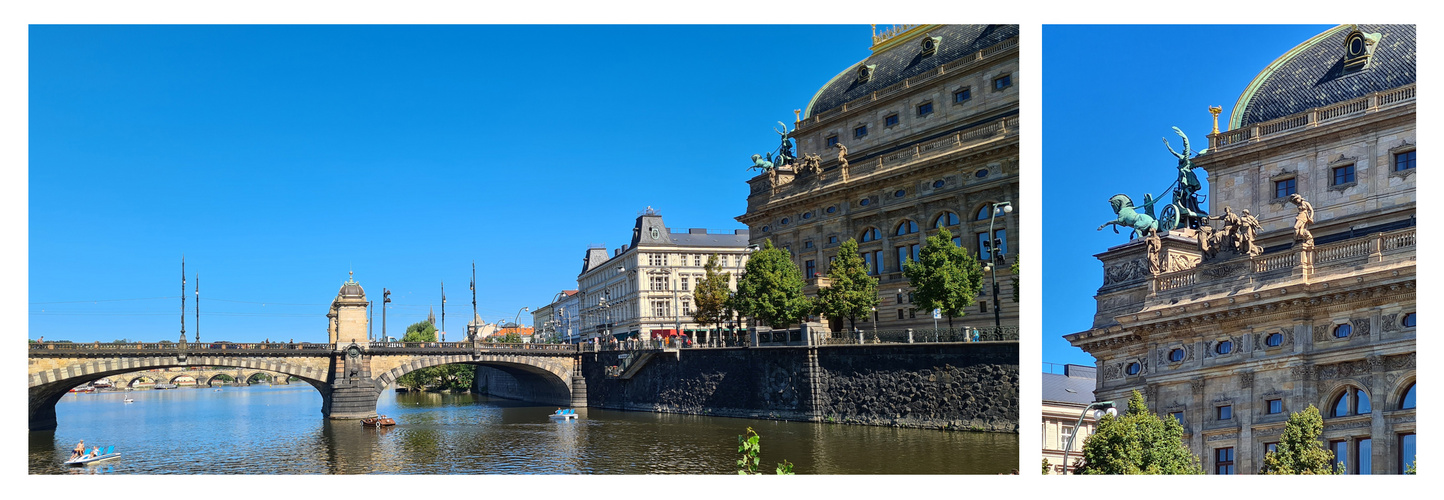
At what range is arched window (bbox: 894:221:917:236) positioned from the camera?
2506 inches

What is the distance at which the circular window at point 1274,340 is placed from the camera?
3970cm

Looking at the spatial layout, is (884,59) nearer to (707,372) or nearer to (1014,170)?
(1014,170)

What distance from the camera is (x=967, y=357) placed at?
2056 inches

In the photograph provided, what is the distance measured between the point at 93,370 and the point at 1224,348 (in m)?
51.1

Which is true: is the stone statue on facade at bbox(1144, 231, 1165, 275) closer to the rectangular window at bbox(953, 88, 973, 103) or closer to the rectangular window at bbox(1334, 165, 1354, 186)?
the rectangular window at bbox(1334, 165, 1354, 186)

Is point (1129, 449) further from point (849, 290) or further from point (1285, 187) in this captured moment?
point (849, 290)

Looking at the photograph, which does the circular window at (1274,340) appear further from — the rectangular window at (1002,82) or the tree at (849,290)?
the tree at (849,290)

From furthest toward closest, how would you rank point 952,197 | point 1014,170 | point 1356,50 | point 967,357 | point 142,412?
1. point 142,412
2. point 952,197
3. point 1014,170
4. point 967,357
5. point 1356,50

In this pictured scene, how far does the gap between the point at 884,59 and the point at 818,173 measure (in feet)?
23.7

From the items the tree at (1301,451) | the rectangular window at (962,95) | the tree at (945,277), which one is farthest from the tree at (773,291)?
the tree at (1301,451)

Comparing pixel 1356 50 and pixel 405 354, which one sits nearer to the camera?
pixel 1356 50

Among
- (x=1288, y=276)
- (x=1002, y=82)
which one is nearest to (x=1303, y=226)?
(x=1288, y=276)

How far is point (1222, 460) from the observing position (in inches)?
1634
